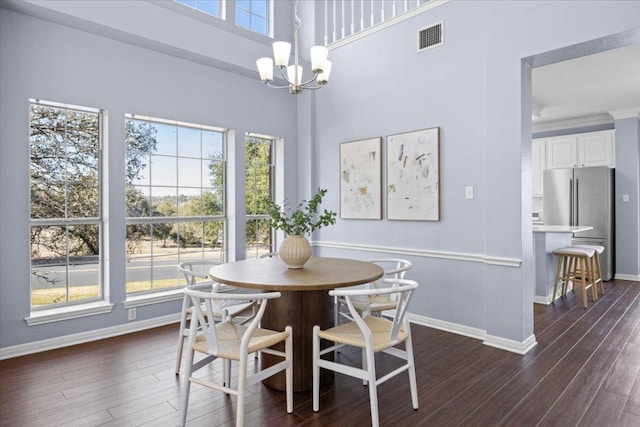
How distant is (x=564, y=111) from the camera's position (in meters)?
6.65

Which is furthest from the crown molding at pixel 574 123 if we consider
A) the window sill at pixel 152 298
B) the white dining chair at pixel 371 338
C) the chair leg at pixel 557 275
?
the window sill at pixel 152 298

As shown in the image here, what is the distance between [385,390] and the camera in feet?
8.43

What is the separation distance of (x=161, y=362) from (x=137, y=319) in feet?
3.19

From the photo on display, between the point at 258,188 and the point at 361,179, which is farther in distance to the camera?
the point at 258,188

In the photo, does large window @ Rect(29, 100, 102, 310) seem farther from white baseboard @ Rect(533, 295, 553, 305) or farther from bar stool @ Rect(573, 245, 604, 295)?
bar stool @ Rect(573, 245, 604, 295)

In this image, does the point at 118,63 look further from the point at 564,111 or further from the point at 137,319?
the point at 564,111

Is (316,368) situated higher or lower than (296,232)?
lower

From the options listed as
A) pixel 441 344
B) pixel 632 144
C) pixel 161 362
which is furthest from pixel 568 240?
pixel 161 362

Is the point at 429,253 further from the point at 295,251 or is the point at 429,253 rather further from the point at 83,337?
the point at 83,337

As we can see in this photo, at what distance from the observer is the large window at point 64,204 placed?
3348 millimetres

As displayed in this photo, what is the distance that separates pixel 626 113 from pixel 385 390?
6.67 meters

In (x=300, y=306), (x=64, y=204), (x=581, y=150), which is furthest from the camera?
(x=581, y=150)

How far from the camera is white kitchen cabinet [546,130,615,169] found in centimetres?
653

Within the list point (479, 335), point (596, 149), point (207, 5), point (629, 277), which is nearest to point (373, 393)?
point (479, 335)
